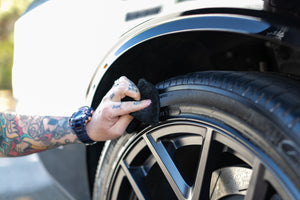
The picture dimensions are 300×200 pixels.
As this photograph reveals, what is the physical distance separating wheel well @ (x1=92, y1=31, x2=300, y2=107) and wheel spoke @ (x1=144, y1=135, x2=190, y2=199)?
14.8 inches

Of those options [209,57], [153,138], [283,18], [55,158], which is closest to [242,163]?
[153,138]

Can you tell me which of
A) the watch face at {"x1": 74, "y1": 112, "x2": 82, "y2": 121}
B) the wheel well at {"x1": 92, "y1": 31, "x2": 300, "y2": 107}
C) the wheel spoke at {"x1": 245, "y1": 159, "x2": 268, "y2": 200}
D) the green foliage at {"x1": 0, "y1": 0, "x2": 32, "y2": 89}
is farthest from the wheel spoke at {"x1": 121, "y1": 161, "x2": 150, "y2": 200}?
the green foliage at {"x1": 0, "y1": 0, "x2": 32, "y2": 89}

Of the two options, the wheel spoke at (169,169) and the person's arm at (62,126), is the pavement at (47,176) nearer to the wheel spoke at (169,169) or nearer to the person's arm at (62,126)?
the person's arm at (62,126)

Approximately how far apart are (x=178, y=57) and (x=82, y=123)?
21.2 inches

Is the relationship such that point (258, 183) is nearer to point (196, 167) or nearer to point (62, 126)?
point (196, 167)

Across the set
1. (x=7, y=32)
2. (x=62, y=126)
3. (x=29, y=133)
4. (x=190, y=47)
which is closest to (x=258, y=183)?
(x=190, y=47)

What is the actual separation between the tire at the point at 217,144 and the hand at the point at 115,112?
0.09 m

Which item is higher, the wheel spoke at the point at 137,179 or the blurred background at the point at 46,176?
the blurred background at the point at 46,176

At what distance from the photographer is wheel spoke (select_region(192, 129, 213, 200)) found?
1.18m

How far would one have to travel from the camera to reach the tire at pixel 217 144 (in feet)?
3.29

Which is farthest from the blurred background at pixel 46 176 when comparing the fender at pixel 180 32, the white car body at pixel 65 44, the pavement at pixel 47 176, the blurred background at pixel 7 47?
the blurred background at pixel 7 47

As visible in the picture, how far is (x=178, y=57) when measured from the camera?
160 centimetres

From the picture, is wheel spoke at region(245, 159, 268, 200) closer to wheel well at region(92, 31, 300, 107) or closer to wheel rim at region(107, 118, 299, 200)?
wheel rim at region(107, 118, 299, 200)

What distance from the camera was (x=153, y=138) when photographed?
4.58 feet
